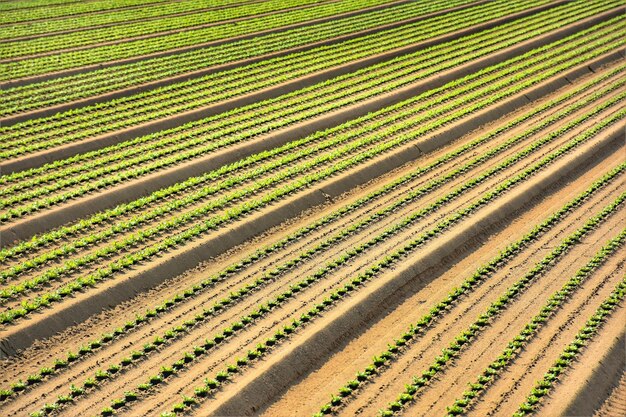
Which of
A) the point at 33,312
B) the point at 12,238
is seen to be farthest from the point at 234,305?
the point at 12,238

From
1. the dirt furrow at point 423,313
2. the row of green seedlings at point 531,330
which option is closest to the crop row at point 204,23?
the dirt furrow at point 423,313

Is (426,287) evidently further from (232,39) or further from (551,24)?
(551,24)

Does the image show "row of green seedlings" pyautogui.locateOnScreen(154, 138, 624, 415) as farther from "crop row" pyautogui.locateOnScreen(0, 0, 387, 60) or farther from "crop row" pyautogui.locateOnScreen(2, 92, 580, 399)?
"crop row" pyautogui.locateOnScreen(0, 0, 387, 60)

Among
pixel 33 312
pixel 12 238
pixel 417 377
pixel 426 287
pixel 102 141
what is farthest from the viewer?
pixel 102 141

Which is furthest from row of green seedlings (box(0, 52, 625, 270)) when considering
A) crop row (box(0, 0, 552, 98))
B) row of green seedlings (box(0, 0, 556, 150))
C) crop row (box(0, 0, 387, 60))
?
crop row (box(0, 0, 387, 60))

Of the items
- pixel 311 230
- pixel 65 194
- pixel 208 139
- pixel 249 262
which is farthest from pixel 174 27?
pixel 249 262

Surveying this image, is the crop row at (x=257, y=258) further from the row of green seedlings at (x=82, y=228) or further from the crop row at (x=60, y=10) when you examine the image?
the crop row at (x=60, y=10)
